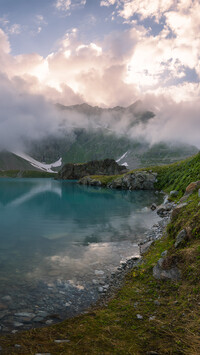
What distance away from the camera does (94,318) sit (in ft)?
34.9

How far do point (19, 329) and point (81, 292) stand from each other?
15.8 ft

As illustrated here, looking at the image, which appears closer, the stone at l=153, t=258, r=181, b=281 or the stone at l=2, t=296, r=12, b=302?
the stone at l=153, t=258, r=181, b=281

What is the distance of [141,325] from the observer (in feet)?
30.2

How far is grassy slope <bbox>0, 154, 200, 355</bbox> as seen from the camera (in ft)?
24.8

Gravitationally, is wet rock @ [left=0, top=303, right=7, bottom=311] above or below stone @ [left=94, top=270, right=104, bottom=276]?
above

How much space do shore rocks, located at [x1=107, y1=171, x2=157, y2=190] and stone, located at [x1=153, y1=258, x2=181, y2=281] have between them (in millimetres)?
134493

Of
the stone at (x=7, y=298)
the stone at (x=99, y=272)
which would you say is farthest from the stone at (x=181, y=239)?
the stone at (x=7, y=298)

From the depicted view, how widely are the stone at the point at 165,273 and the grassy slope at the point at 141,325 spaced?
328 mm

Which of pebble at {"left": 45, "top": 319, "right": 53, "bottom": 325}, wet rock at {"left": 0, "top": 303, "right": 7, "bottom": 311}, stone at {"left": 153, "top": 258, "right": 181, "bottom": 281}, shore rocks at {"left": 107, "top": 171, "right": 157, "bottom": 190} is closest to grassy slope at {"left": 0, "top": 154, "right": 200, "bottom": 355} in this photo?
stone at {"left": 153, "top": 258, "right": 181, "bottom": 281}

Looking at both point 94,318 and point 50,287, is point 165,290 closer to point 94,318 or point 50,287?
point 94,318

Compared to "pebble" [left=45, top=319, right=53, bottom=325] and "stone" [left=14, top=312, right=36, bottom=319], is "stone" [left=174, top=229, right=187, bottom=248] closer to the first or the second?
"pebble" [left=45, top=319, right=53, bottom=325]

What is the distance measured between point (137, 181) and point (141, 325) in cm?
14534

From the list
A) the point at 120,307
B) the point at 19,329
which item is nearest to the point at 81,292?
the point at 120,307

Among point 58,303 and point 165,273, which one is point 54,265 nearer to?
point 58,303
